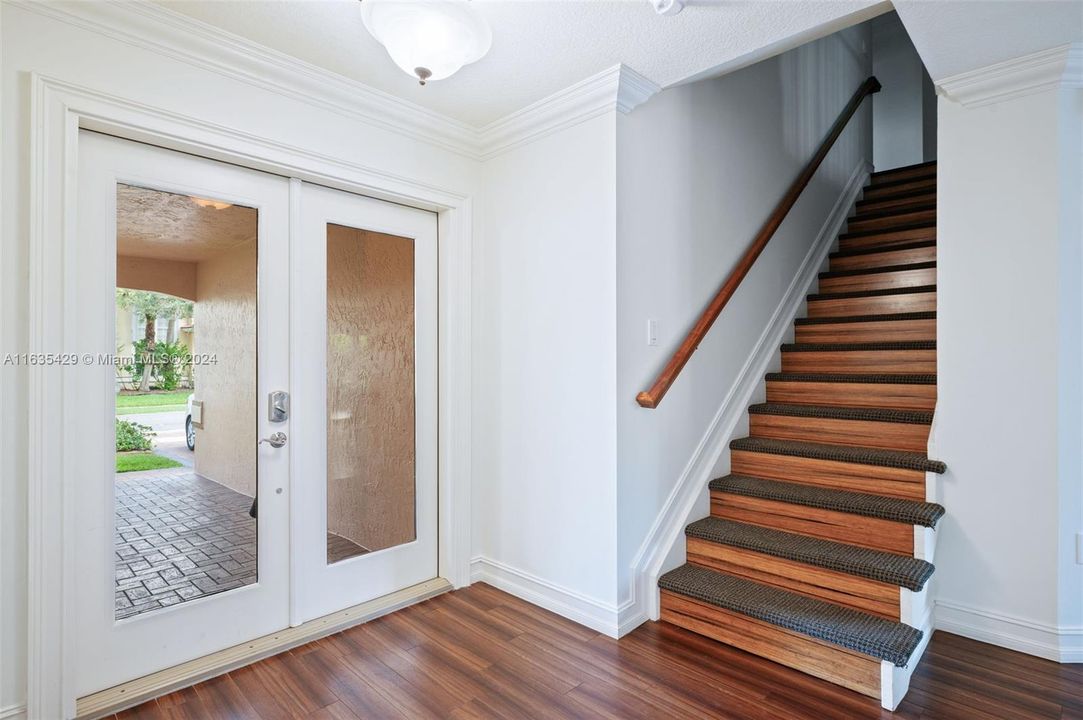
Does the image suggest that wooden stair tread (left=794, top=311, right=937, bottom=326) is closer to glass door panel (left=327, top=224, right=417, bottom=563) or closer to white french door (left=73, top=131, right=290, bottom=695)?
glass door panel (left=327, top=224, right=417, bottom=563)

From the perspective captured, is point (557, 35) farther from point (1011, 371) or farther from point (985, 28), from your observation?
point (1011, 371)

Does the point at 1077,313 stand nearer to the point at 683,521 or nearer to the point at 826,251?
the point at 683,521

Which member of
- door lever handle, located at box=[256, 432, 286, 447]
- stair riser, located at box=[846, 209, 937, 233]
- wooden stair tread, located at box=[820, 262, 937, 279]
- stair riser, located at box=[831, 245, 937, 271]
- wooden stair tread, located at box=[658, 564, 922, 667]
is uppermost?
stair riser, located at box=[846, 209, 937, 233]

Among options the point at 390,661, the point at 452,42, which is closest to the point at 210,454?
the point at 390,661

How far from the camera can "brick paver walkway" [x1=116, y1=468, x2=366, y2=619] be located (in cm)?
210

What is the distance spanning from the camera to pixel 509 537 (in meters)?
3.00

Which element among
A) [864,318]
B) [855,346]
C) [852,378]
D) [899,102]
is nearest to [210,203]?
[852,378]

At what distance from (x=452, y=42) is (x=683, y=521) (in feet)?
7.41

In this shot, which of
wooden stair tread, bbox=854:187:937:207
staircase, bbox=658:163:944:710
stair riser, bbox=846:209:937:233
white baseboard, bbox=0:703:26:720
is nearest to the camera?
white baseboard, bbox=0:703:26:720

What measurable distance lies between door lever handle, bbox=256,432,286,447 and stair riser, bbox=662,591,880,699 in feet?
5.97

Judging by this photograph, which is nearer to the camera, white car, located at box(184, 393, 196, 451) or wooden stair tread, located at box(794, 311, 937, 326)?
white car, located at box(184, 393, 196, 451)

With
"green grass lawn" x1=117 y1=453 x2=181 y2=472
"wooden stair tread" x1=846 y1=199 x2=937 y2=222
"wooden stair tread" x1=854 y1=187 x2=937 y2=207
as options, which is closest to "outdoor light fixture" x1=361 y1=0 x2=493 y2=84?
"green grass lawn" x1=117 y1=453 x2=181 y2=472

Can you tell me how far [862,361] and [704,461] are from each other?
45.9 inches

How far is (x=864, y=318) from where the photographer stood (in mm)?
3527
